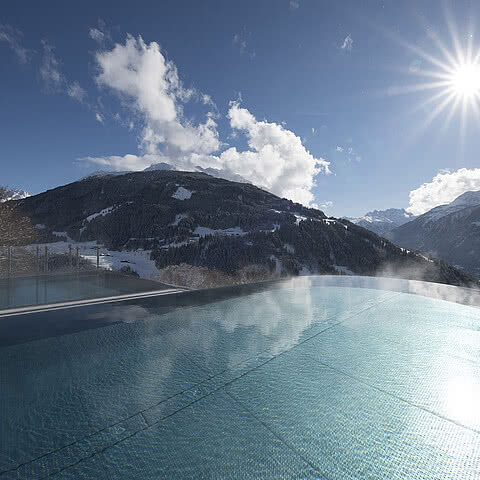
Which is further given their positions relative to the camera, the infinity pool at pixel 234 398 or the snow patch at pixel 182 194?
the snow patch at pixel 182 194

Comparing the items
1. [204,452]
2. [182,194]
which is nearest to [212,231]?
[182,194]

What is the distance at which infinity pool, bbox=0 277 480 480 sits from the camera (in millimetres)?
1470

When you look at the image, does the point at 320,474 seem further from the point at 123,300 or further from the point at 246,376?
the point at 123,300

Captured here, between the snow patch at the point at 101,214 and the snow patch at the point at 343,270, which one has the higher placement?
the snow patch at the point at 101,214

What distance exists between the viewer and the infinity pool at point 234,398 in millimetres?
1470

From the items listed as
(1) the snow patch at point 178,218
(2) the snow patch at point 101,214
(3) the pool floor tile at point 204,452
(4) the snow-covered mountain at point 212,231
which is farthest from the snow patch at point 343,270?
(2) the snow patch at point 101,214

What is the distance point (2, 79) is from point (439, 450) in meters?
21.4

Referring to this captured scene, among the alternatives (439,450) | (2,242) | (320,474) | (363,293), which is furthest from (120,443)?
(2,242)

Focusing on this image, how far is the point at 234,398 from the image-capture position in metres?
2.11

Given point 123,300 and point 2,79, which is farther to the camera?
point 2,79

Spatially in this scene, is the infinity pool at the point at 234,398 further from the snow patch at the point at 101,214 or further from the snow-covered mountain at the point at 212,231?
the snow patch at the point at 101,214

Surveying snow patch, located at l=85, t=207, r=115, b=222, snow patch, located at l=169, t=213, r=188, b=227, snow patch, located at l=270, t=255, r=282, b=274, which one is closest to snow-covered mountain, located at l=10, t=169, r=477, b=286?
snow patch, located at l=270, t=255, r=282, b=274

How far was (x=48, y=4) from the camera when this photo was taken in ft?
28.3

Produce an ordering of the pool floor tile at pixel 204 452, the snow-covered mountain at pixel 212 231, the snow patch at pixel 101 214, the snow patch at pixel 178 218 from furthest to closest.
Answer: the snow patch at pixel 101 214 → the snow patch at pixel 178 218 → the snow-covered mountain at pixel 212 231 → the pool floor tile at pixel 204 452
